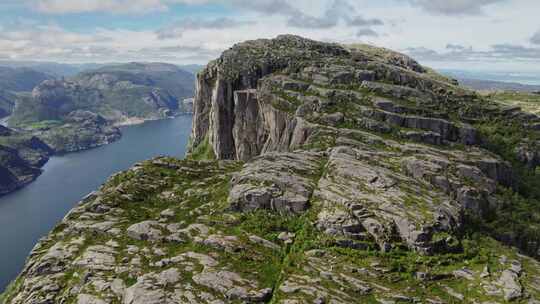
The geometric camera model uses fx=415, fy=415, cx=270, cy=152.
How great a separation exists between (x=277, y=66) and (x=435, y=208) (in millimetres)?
81185

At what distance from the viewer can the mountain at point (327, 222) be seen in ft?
153

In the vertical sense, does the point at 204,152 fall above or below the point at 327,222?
below

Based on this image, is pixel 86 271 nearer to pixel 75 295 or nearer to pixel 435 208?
pixel 75 295

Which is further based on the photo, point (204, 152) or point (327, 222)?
point (204, 152)

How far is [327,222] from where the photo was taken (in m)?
55.6

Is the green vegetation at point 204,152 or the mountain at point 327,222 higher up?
the mountain at point 327,222

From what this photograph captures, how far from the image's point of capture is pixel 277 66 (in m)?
129

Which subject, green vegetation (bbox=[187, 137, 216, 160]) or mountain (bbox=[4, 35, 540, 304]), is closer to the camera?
mountain (bbox=[4, 35, 540, 304])

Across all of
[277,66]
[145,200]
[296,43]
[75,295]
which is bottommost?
[75,295]

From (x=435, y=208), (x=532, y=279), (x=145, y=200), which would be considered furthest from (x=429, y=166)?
(x=145, y=200)

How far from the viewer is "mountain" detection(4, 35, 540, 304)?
46.6 metres

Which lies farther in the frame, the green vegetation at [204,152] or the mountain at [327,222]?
the green vegetation at [204,152]

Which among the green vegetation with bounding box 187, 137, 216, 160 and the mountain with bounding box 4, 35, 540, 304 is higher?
the mountain with bounding box 4, 35, 540, 304

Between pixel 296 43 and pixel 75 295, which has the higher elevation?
pixel 296 43
